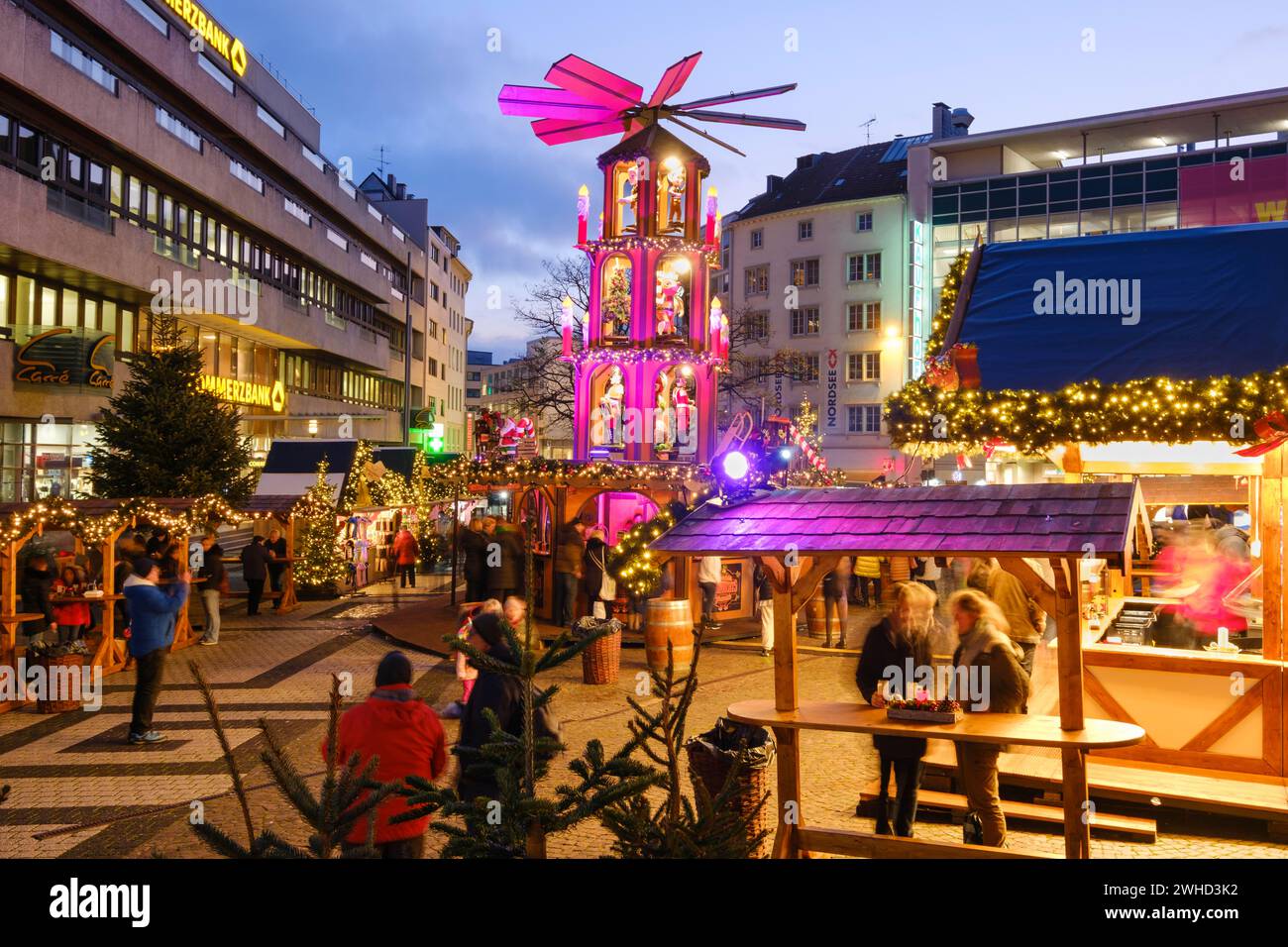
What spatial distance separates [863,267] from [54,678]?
45.2 meters

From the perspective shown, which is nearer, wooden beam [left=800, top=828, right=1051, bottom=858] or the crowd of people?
wooden beam [left=800, top=828, right=1051, bottom=858]

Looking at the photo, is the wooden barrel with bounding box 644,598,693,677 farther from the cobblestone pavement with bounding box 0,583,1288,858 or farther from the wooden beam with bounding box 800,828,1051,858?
the wooden beam with bounding box 800,828,1051,858

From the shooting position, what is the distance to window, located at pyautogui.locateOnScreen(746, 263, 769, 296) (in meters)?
55.6

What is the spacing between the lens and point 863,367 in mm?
51125

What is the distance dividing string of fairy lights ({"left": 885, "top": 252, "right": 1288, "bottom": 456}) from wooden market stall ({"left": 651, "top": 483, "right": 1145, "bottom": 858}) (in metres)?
2.76

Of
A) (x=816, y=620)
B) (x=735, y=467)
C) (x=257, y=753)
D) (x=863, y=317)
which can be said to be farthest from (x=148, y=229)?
(x=735, y=467)

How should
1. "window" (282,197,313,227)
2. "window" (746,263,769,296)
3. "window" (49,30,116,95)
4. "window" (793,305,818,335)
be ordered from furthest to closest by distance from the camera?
1. "window" (746,263,769,296)
2. "window" (793,305,818,335)
3. "window" (282,197,313,227)
4. "window" (49,30,116,95)

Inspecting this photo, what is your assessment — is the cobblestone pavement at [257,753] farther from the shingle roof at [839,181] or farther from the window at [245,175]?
the shingle roof at [839,181]

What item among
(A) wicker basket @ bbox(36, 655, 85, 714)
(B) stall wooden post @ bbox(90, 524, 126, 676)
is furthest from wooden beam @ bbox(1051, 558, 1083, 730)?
(B) stall wooden post @ bbox(90, 524, 126, 676)

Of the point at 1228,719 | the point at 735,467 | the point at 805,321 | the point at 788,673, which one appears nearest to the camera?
the point at 788,673

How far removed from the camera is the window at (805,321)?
52.8 meters

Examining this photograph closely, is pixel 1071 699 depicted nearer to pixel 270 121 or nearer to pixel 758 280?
pixel 270 121

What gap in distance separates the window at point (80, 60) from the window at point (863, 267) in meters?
33.5
